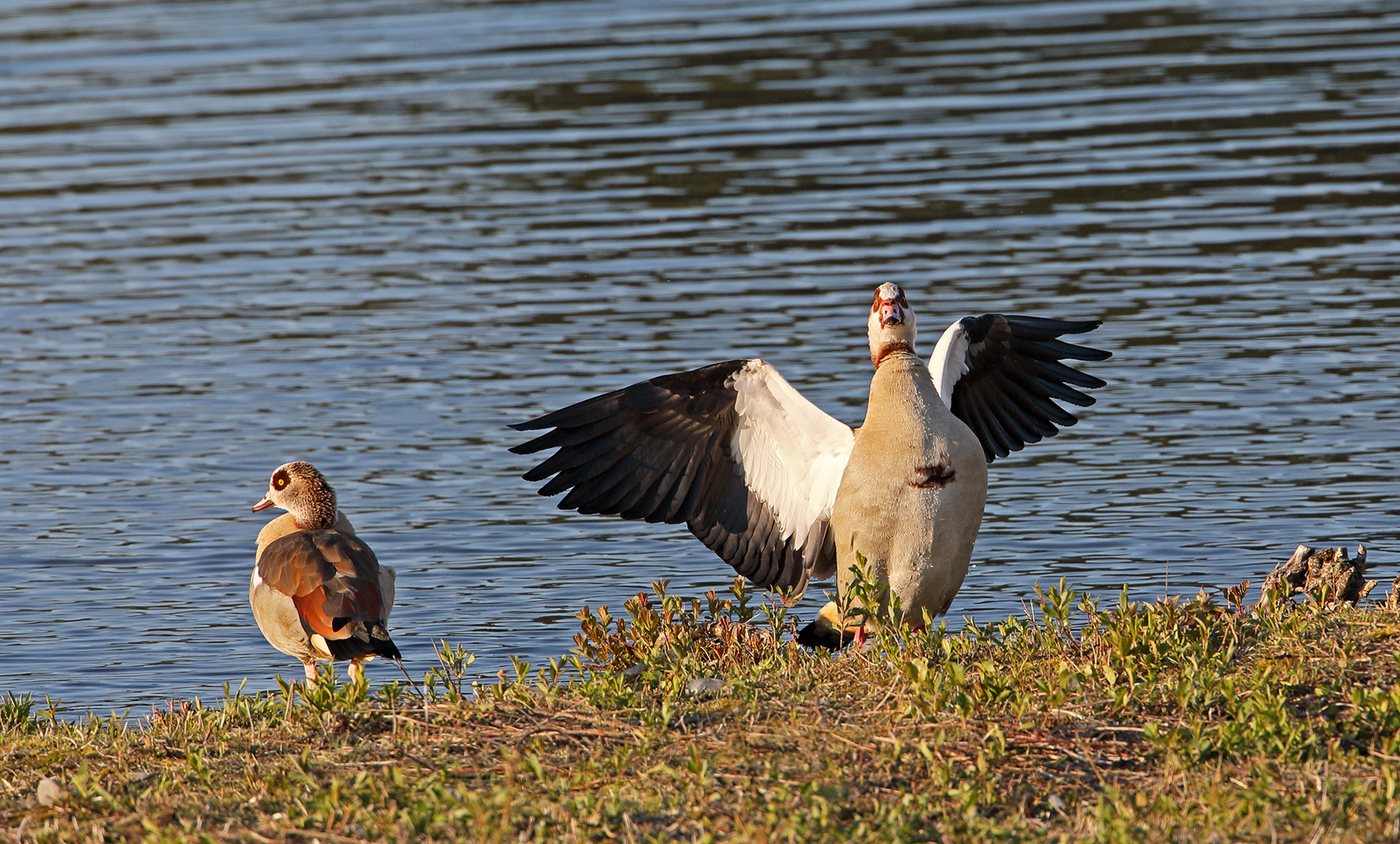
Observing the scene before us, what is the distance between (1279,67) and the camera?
21750 mm

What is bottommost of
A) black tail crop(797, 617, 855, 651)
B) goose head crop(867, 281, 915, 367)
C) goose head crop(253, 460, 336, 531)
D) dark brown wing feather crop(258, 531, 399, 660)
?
black tail crop(797, 617, 855, 651)

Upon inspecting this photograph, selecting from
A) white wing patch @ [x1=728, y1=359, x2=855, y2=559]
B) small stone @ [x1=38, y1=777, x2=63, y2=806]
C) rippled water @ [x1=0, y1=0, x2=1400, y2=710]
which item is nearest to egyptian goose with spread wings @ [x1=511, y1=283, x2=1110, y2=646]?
white wing patch @ [x1=728, y1=359, x2=855, y2=559]

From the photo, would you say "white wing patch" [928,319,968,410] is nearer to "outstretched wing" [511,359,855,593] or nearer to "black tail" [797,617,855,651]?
"outstretched wing" [511,359,855,593]

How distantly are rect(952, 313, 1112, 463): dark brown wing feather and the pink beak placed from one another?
0.83 meters

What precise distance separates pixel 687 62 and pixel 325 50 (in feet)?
21.5

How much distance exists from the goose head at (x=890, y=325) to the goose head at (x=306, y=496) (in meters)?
2.66

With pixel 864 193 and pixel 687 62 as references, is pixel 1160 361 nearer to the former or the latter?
pixel 864 193

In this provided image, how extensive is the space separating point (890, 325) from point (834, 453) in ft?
2.03

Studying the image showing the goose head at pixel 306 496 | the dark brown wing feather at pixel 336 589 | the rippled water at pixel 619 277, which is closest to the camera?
the dark brown wing feather at pixel 336 589

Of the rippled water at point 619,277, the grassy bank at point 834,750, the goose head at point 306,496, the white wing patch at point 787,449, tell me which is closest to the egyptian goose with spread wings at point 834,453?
the white wing patch at point 787,449

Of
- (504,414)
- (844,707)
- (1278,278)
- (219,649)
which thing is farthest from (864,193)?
(844,707)

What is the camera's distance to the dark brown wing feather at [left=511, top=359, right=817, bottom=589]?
24.6 feet

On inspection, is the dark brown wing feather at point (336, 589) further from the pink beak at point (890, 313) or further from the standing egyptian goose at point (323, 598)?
the pink beak at point (890, 313)

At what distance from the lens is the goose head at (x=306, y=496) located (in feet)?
27.1
